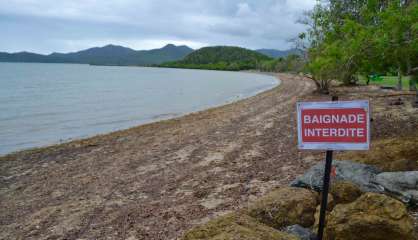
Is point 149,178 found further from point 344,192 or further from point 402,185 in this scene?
point 402,185

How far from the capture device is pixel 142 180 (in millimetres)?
9742

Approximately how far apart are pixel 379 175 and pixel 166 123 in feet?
53.9

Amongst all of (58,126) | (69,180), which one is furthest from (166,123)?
(69,180)

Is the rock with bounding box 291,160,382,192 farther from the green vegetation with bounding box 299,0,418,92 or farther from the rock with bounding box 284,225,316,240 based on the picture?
the green vegetation with bounding box 299,0,418,92

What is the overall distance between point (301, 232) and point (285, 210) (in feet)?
1.66

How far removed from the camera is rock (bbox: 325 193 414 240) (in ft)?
13.4

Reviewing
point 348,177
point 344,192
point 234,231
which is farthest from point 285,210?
point 348,177

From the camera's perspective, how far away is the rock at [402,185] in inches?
209

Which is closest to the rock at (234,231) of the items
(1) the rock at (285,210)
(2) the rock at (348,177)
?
(1) the rock at (285,210)

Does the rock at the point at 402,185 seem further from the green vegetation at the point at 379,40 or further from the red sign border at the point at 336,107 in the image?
the green vegetation at the point at 379,40

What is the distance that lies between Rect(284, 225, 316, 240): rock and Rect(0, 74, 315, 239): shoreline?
213 centimetres

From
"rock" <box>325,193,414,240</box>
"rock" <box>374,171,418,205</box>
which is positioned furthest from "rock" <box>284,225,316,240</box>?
"rock" <box>374,171,418,205</box>

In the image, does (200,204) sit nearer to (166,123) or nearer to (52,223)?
(52,223)

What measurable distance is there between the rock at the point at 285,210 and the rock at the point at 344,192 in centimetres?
30
